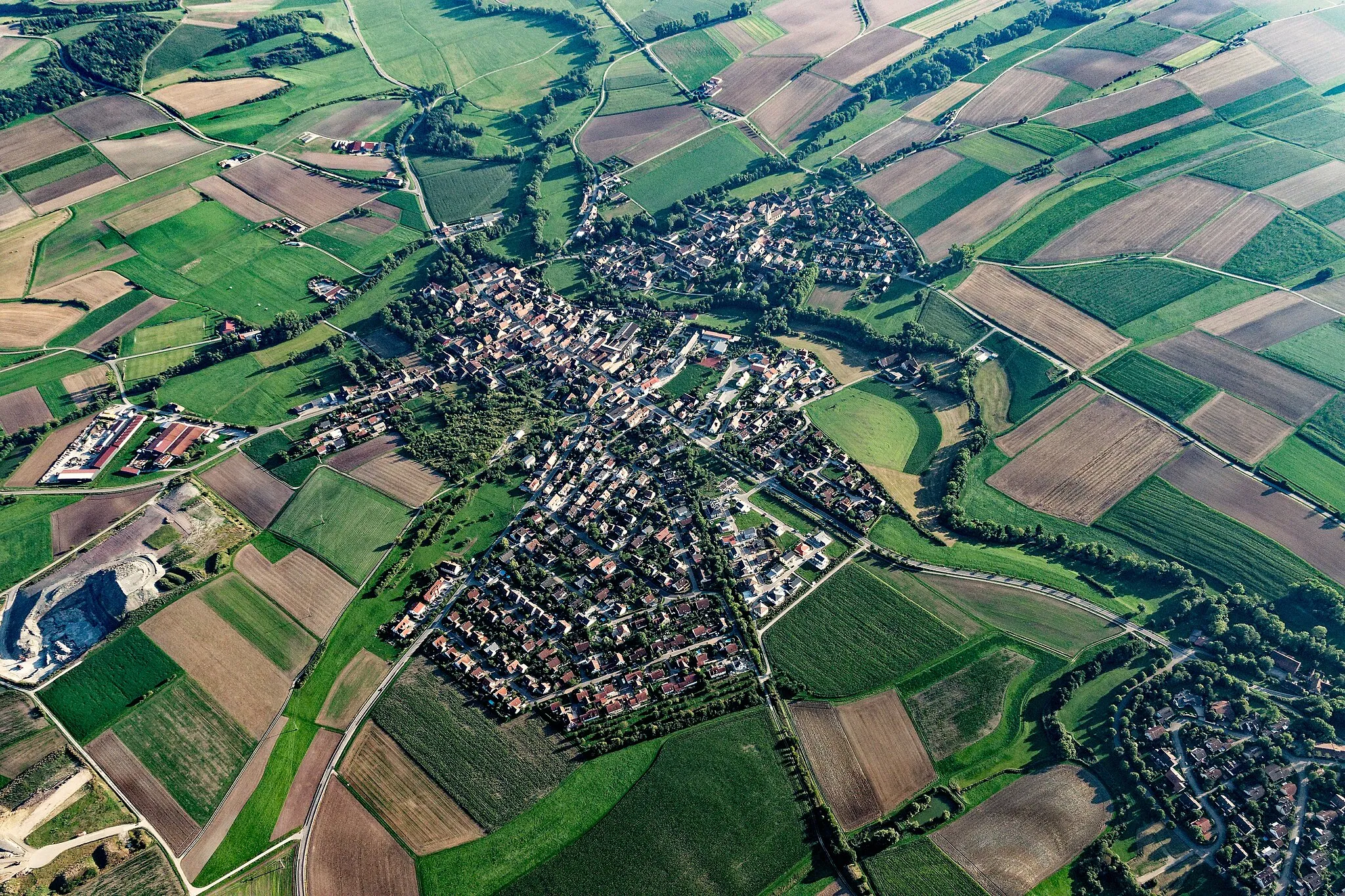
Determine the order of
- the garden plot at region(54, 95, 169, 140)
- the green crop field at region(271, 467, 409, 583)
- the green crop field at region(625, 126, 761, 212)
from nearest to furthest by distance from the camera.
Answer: the green crop field at region(271, 467, 409, 583) → the green crop field at region(625, 126, 761, 212) → the garden plot at region(54, 95, 169, 140)

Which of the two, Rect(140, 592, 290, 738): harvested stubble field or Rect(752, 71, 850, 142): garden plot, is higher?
Rect(752, 71, 850, 142): garden plot

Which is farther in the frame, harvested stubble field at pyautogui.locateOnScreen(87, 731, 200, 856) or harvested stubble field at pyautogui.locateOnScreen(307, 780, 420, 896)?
harvested stubble field at pyautogui.locateOnScreen(87, 731, 200, 856)

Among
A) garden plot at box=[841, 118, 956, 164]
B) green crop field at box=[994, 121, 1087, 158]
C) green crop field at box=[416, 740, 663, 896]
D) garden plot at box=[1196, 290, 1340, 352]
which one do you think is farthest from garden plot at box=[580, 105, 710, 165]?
green crop field at box=[416, 740, 663, 896]

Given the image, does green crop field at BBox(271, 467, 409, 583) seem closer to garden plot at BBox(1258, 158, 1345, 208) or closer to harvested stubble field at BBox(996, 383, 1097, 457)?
harvested stubble field at BBox(996, 383, 1097, 457)

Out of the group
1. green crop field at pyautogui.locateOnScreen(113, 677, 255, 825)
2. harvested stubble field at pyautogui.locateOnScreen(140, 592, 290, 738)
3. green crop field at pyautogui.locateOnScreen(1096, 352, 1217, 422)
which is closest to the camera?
green crop field at pyautogui.locateOnScreen(113, 677, 255, 825)

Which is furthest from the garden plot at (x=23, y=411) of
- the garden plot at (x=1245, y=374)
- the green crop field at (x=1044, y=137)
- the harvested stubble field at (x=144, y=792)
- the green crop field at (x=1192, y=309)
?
the green crop field at (x=1044, y=137)

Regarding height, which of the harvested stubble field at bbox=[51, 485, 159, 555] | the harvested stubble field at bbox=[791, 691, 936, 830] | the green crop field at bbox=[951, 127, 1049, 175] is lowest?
the harvested stubble field at bbox=[791, 691, 936, 830]

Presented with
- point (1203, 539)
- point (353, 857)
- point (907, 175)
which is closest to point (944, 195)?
point (907, 175)
